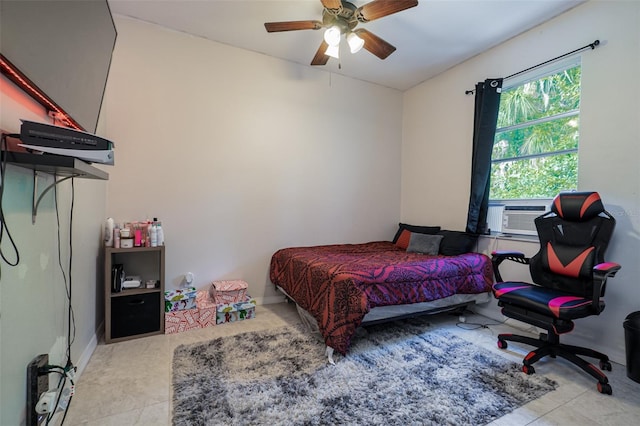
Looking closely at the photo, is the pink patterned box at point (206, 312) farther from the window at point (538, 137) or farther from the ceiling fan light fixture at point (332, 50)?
the window at point (538, 137)

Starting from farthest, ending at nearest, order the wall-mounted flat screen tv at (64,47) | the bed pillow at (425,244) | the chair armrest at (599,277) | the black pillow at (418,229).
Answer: the black pillow at (418,229) → the bed pillow at (425,244) → the chair armrest at (599,277) → the wall-mounted flat screen tv at (64,47)

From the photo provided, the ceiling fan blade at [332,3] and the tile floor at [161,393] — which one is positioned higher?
the ceiling fan blade at [332,3]

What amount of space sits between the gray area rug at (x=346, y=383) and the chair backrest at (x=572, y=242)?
30.1 inches

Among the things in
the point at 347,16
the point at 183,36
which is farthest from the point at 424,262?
the point at 183,36

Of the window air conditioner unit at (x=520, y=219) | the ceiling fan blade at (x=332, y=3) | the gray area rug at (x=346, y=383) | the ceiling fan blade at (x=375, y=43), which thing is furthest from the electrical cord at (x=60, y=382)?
the window air conditioner unit at (x=520, y=219)

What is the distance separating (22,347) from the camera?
111 centimetres

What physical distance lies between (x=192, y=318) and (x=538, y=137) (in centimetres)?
372

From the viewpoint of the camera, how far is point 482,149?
3055mm

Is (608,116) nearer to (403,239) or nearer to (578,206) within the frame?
(578,206)

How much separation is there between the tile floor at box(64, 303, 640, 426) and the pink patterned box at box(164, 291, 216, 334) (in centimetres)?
13

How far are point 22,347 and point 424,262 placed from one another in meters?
2.56

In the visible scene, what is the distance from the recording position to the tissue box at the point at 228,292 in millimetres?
2783

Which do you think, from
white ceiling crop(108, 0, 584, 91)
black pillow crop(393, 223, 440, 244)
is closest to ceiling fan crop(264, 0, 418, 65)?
white ceiling crop(108, 0, 584, 91)

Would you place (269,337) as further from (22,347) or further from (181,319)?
(22,347)
